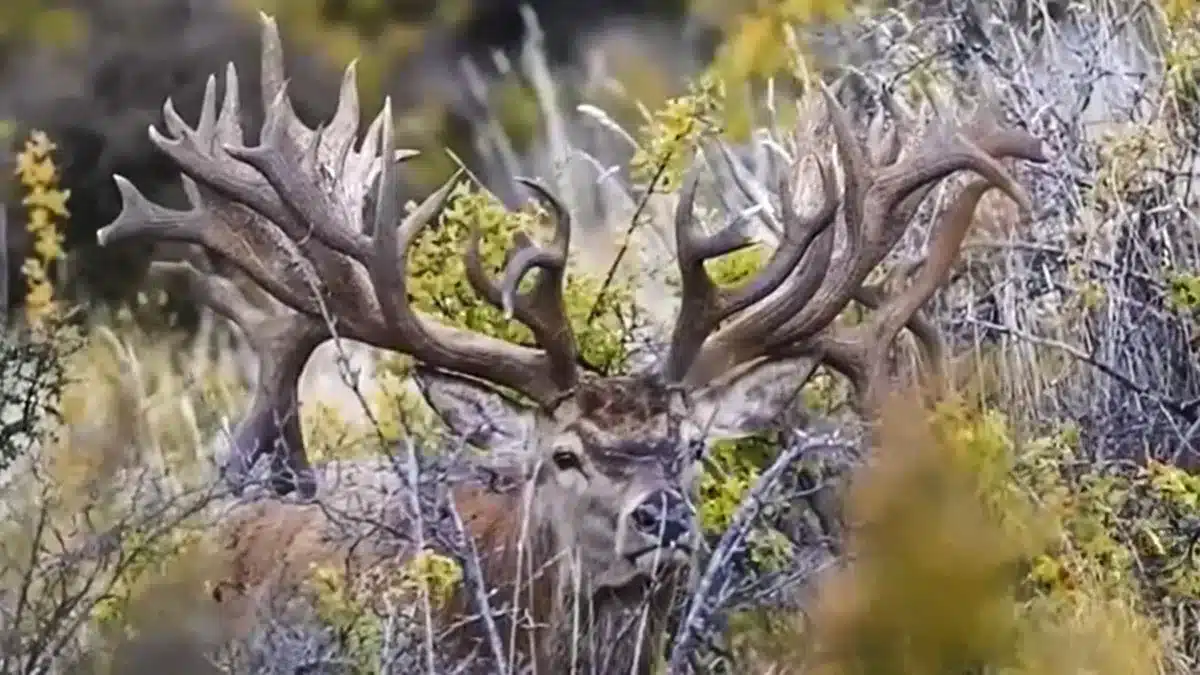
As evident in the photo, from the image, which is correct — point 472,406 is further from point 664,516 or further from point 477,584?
point 477,584

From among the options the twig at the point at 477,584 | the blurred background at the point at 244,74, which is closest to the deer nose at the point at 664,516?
the twig at the point at 477,584

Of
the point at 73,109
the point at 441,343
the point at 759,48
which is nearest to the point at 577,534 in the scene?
the point at 441,343

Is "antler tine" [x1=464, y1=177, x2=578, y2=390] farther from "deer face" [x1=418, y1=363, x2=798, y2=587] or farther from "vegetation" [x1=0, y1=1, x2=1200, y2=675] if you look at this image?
"vegetation" [x1=0, y1=1, x2=1200, y2=675]

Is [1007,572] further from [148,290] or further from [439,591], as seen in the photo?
[148,290]

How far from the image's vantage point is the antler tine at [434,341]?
7883mm

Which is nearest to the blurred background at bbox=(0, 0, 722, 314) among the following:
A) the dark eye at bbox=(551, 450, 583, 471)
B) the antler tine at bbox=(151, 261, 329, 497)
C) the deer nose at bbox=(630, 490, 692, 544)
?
the antler tine at bbox=(151, 261, 329, 497)

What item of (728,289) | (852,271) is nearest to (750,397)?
(728,289)

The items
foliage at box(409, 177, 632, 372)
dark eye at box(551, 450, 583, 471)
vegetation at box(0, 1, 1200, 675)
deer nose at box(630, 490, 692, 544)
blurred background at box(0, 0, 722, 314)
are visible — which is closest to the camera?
vegetation at box(0, 1, 1200, 675)

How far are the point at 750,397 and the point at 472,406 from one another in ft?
2.27

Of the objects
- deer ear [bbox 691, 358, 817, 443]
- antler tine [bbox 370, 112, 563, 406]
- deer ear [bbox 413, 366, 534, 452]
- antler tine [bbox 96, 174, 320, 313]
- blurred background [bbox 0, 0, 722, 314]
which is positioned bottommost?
deer ear [bbox 691, 358, 817, 443]

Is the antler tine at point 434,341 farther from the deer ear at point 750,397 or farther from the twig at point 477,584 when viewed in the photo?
the twig at point 477,584

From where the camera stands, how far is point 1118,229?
8477 millimetres

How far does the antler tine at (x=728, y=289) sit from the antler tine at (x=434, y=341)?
Result: 332mm

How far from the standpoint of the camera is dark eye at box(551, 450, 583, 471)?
7770 millimetres
